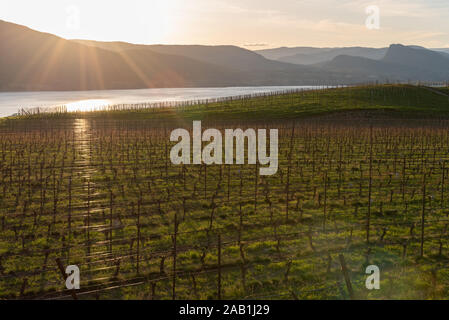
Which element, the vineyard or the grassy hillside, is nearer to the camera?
the vineyard

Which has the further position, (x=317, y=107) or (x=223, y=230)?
(x=317, y=107)

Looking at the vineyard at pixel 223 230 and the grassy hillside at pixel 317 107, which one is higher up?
the grassy hillside at pixel 317 107

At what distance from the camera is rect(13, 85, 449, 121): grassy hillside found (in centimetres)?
5984

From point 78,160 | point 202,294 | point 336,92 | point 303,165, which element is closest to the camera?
point 202,294

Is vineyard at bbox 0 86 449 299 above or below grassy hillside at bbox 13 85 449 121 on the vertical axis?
below

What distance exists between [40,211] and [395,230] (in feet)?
37.2

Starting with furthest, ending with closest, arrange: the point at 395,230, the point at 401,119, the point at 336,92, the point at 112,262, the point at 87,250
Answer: the point at 336,92 → the point at 401,119 → the point at 395,230 → the point at 87,250 → the point at 112,262

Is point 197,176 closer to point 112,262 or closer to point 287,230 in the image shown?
point 287,230

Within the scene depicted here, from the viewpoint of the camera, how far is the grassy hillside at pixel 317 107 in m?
59.8

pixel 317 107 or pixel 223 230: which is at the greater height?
pixel 317 107

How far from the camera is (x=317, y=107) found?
64.2 m

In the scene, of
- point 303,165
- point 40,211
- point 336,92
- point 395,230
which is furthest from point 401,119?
point 40,211

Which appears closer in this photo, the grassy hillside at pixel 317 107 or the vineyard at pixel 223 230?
the vineyard at pixel 223 230

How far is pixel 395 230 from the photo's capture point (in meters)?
11.7
